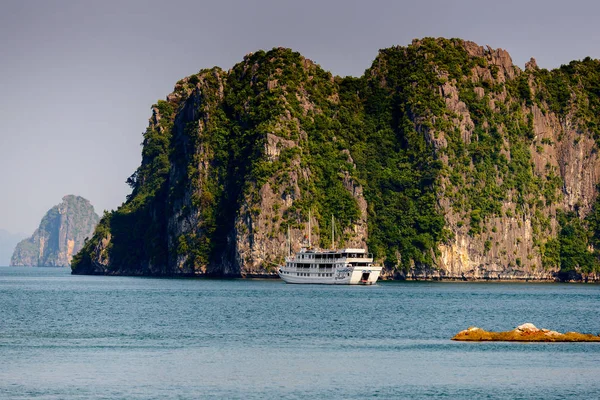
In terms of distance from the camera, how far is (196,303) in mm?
102750

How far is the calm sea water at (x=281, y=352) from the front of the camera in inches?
1829

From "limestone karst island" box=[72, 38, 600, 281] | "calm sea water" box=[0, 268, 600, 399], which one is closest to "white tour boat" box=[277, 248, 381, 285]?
"limestone karst island" box=[72, 38, 600, 281]

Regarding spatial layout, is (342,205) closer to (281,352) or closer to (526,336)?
(526,336)

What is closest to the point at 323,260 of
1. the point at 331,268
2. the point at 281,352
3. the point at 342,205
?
the point at 331,268

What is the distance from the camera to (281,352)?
5953 cm

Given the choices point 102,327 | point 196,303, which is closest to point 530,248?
point 196,303

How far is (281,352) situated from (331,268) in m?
98.3

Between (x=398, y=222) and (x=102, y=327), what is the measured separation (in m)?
124

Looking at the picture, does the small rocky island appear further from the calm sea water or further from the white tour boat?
the white tour boat

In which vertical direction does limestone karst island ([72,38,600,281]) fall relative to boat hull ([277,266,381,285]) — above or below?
above

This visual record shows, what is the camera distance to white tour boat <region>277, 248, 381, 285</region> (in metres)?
154

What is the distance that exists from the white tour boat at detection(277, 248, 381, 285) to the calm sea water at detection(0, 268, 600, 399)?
49.5 meters

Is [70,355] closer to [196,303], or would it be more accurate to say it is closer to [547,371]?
[547,371]

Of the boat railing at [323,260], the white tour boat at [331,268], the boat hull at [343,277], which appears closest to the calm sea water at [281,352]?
the boat hull at [343,277]
